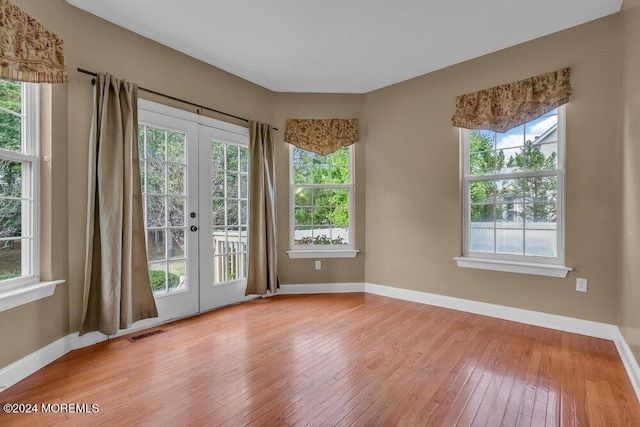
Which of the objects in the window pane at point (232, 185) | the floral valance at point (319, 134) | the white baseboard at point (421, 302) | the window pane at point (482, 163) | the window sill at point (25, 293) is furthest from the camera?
the floral valance at point (319, 134)

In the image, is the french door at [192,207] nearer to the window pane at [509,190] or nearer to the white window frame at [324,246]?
the white window frame at [324,246]

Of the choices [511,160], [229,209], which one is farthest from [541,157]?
[229,209]

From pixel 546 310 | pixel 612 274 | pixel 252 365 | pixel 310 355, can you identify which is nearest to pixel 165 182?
pixel 252 365

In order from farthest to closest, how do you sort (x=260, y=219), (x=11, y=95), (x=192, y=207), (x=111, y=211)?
(x=260, y=219) → (x=192, y=207) → (x=111, y=211) → (x=11, y=95)

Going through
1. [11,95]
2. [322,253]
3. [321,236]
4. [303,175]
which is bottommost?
[322,253]

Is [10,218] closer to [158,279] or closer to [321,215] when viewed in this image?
[158,279]

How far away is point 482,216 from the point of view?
3.39m

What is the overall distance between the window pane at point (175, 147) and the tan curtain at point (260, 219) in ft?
2.73

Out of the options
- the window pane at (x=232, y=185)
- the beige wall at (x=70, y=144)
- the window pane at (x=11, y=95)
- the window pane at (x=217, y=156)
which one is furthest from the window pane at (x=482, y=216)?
the window pane at (x=11, y=95)

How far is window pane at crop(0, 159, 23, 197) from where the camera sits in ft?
6.79

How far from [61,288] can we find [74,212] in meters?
0.60

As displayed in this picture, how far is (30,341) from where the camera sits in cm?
214

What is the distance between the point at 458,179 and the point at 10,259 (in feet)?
13.1

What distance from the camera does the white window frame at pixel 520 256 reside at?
113 inches
